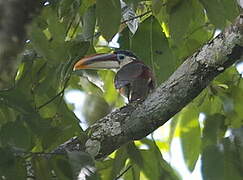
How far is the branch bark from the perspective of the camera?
6.37 ft

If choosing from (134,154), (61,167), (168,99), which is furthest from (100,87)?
(61,167)

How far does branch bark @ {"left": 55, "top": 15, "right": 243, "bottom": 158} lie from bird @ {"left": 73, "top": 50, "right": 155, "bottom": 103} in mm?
640

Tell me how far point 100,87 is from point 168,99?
83cm

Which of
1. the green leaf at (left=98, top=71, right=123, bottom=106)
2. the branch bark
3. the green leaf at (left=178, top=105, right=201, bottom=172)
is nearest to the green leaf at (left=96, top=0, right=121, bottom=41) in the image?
the branch bark

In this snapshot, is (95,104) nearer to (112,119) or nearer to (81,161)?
(112,119)

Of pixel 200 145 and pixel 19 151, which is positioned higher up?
pixel 19 151

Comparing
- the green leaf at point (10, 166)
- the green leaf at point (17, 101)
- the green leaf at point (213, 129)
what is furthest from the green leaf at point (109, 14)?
the green leaf at point (213, 129)

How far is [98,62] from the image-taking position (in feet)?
10.5

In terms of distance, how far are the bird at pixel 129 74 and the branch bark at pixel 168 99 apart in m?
0.64

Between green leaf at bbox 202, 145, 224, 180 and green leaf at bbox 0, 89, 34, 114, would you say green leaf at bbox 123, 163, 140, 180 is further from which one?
green leaf at bbox 0, 89, 34, 114

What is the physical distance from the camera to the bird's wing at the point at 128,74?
311cm

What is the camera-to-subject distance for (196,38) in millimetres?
3012

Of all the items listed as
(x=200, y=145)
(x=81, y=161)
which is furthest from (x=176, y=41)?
(x=81, y=161)

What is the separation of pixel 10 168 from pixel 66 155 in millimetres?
182
